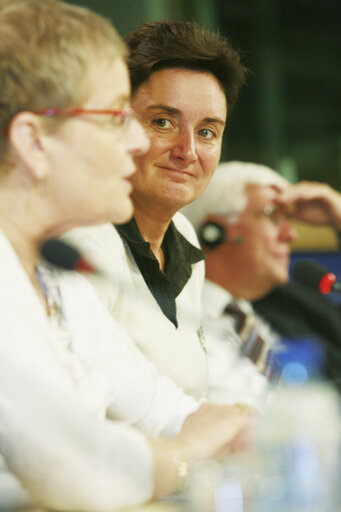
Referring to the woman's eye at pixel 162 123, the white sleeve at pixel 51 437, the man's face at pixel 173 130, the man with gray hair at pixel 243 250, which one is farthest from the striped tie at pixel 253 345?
the white sleeve at pixel 51 437

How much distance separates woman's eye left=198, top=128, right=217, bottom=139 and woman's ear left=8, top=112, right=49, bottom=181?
1.61ft

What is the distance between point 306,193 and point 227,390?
56 cm

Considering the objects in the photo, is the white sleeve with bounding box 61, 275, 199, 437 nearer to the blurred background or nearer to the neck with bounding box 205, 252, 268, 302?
the neck with bounding box 205, 252, 268, 302

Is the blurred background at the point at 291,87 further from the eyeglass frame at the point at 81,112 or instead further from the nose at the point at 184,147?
the eyeglass frame at the point at 81,112

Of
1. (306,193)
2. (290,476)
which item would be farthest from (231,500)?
(306,193)

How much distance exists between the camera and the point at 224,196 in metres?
1.44

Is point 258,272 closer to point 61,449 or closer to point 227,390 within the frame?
point 227,390

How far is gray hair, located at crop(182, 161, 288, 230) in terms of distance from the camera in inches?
56.4

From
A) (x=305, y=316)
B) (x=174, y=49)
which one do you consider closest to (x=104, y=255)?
(x=174, y=49)

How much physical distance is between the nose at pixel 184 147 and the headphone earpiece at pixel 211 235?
0.82 feet

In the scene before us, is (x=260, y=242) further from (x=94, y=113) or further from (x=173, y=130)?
(x=94, y=113)

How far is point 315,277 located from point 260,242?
280 millimetres

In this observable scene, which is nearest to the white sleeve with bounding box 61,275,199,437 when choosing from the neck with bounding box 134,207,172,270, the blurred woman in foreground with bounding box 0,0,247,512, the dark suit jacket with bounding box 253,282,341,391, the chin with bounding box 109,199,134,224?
the blurred woman in foreground with bounding box 0,0,247,512

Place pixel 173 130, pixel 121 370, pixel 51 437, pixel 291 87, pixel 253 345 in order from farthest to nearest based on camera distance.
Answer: pixel 291 87 < pixel 253 345 < pixel 173 130 < pixel 121 370 < pixel 51 437
